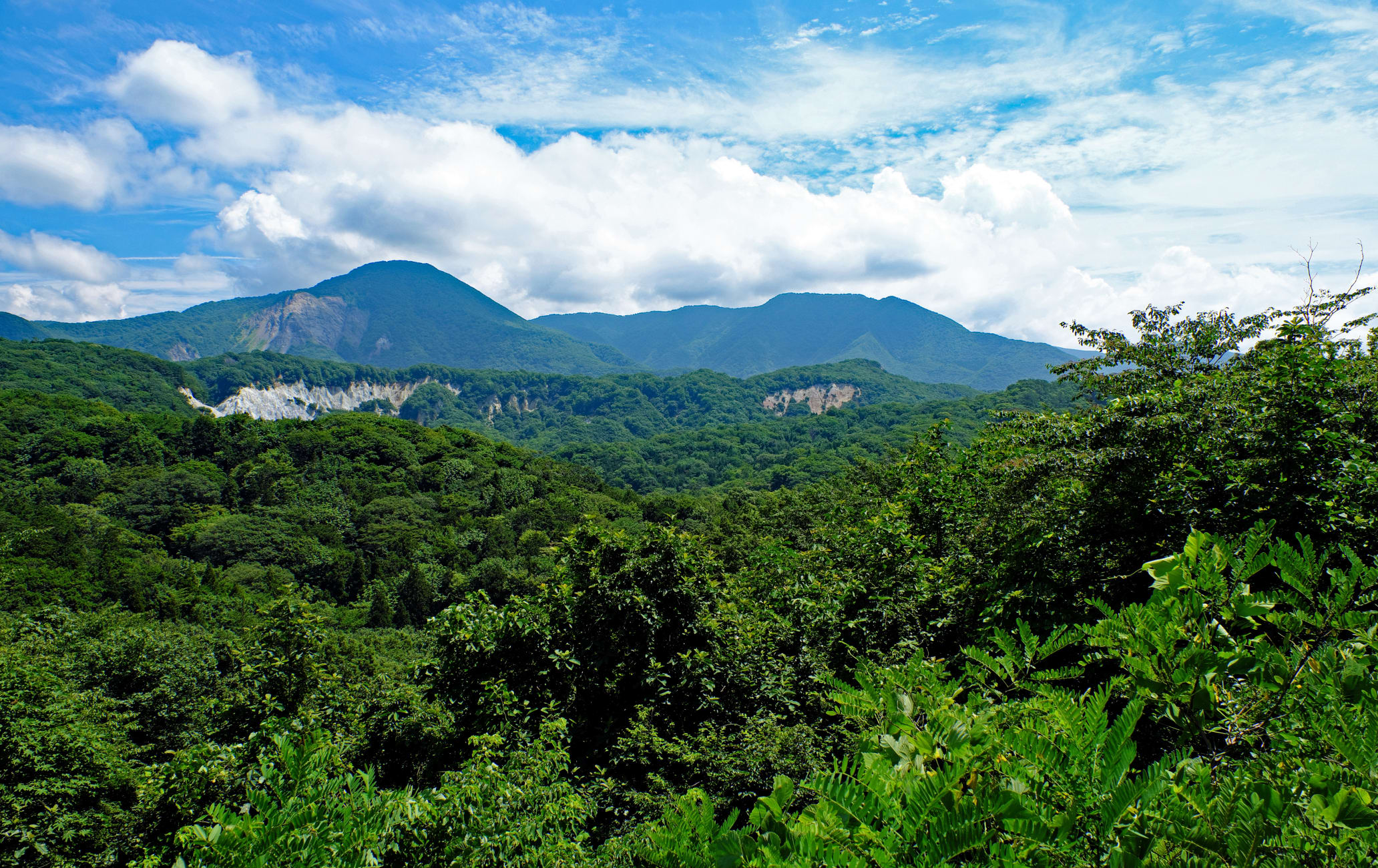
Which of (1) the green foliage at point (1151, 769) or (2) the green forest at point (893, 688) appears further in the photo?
(2) the green forest at point (893, 688)

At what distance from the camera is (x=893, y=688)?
9.00ft

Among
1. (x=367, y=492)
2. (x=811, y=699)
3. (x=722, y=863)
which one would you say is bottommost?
(x=367, y=492)

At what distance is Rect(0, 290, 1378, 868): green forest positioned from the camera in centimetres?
179

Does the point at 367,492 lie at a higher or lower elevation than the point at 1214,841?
lower

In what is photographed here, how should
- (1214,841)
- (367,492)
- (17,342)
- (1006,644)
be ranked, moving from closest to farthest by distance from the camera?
(1214,841) → (1006,644) → (367,492) → (17,342)

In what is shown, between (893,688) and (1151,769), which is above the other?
(1151,769)

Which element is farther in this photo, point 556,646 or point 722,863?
point 556,646

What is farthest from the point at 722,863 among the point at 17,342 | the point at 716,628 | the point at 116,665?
the point at 17,342

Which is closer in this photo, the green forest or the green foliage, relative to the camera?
the green foliage

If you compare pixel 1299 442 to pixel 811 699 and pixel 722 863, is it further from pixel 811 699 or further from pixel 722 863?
pixel 722 863

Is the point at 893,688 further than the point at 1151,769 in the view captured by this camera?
Yes

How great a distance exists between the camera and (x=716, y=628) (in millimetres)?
8680

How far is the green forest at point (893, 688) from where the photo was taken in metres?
1.79

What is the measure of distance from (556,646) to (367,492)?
83301mm
